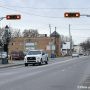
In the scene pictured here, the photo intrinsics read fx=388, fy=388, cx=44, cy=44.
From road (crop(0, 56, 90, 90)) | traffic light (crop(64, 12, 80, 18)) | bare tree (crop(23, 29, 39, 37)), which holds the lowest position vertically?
road (crop(0, 56, 90, 90))

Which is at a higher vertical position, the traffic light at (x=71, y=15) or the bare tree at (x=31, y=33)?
the bare tree at (x=31, y=33)

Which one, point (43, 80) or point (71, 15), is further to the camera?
point (71, 15)

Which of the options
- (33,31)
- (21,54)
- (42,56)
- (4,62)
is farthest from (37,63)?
(33,31)

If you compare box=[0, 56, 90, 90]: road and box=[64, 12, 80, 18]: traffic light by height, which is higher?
box=[64, 12, 80, 18]: traffic light

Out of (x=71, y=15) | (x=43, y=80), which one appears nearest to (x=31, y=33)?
(x=71, y=15)

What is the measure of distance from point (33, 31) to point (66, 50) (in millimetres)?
20361

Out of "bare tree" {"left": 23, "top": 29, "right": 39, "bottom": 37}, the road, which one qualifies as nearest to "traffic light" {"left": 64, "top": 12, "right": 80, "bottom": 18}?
the road

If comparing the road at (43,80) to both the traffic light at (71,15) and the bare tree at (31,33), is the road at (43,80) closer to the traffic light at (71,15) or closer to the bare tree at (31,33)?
the traffic light at (71,15)

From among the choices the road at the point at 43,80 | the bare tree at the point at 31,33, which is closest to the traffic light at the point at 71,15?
the road at the point at 43,80

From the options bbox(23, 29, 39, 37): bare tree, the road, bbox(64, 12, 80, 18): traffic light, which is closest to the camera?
the road

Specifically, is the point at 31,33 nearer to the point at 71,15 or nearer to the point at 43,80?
the point at 71,15

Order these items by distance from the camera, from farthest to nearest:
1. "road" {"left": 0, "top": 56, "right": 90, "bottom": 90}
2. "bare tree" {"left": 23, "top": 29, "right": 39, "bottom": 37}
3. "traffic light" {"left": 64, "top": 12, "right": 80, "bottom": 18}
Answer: "bare tree" {"left": 23, "top": 29, "right": 39, "bottom": 37}
"traffic light" {"left": 64, "top": 12, "right": 80, "bottom": 18}
"road" {"left": 0, "top": 56, "right": 90, "bottom": 90}

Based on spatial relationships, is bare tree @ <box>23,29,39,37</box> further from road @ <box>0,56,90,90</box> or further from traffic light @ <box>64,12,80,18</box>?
road @ <box>0,56,90,90</box>

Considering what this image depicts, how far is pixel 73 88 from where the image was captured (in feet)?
57.0
